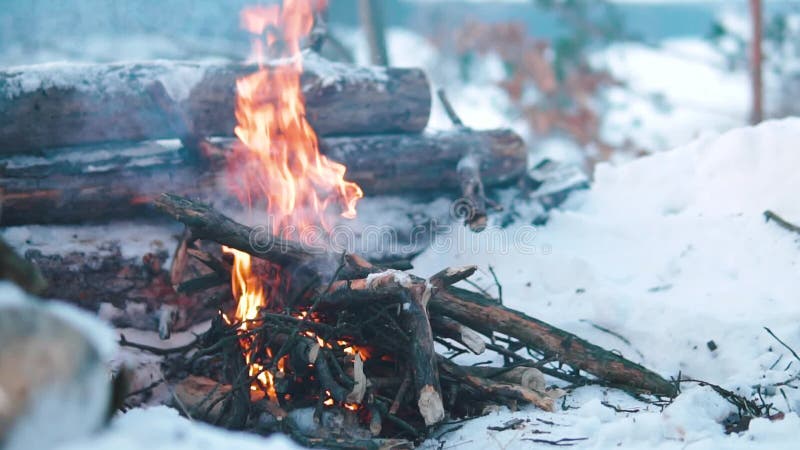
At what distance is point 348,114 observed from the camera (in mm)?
5383

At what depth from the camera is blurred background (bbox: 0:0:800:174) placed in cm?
1223

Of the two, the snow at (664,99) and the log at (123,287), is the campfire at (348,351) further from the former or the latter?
the snow at (664,99)

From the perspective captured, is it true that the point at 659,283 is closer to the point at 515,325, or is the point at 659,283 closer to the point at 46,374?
the point at 515,325

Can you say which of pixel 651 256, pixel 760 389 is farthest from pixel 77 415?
pixel 651 256

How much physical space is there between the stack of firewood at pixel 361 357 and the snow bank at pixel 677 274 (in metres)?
0.21

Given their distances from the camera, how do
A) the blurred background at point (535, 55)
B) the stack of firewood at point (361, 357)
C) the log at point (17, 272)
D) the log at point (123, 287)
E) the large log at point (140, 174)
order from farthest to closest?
the blurred background at point (535, 55), the large log at point (140, 174), the log at point (123, 287), the stack of firewood at point (361, 357), the log at point (17, 272)

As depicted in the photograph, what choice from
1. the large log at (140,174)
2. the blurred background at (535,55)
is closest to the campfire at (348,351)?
the large log at (140,174)

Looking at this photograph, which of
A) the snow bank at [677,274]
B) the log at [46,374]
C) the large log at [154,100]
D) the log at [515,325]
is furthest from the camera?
the large log at [154,100]

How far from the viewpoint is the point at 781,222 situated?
474cm

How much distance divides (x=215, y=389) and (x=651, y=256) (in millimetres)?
3304

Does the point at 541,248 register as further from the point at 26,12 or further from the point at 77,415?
the point at 26,12

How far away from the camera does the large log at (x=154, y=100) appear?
14.9 feet

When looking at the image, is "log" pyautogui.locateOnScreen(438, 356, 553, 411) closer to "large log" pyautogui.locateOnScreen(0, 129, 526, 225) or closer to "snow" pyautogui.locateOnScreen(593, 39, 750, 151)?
"large log" pyautogui.locateOnScreen(0, 129, 526, 225)

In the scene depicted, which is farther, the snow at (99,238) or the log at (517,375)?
the snow at (99,238)
